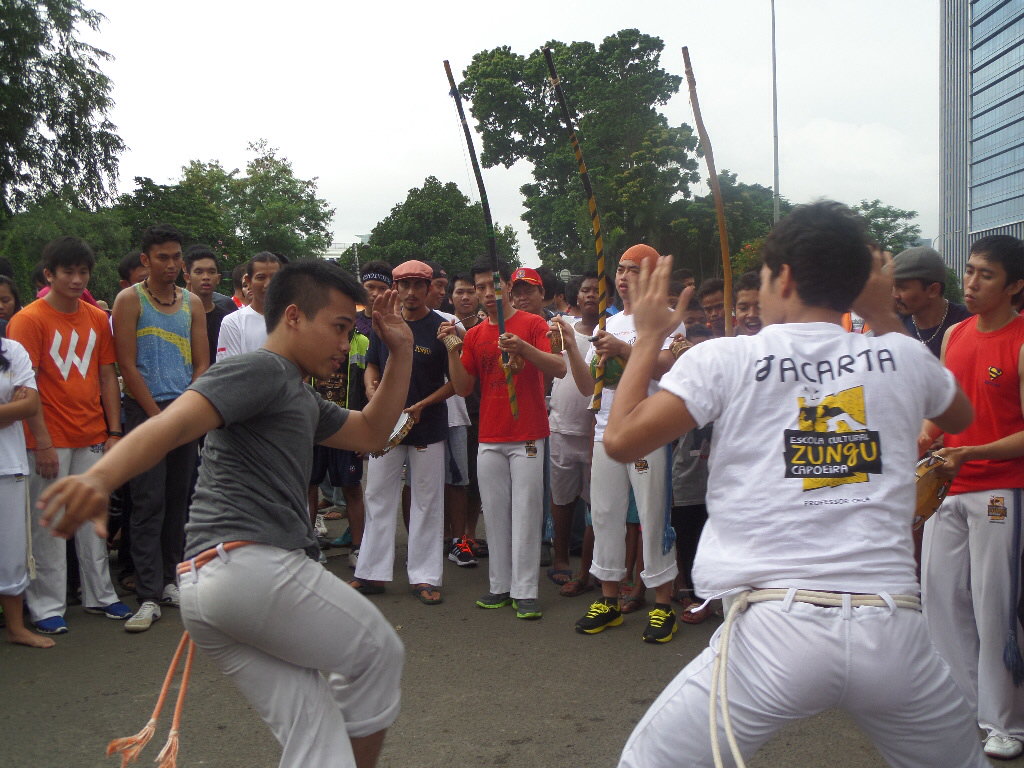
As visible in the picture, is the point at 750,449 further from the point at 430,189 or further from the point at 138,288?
the point at 430,189

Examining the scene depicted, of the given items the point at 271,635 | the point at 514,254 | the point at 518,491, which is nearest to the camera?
the point at 271,635

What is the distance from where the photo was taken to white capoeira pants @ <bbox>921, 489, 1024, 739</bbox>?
3.96 meters

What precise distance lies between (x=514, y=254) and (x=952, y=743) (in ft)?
186

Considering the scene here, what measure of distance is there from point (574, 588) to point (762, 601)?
4364 millimetres

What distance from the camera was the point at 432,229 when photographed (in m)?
50.5

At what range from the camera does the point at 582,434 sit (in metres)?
6.72

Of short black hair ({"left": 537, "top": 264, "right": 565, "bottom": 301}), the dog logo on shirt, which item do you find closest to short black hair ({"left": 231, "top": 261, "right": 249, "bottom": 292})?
short black hair ({"left": 537, "top": 264, "right": 565, "bottom": 301})

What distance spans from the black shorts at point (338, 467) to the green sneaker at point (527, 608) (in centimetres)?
173

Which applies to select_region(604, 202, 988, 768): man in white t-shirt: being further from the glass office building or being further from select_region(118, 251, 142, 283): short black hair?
the glass office building

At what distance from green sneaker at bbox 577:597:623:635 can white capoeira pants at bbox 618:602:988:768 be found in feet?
11.1

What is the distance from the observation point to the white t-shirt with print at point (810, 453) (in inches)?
88.9

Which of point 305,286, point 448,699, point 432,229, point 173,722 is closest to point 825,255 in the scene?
point 305,286

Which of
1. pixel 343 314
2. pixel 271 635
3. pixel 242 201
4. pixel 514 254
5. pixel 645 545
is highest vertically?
pixel 242 201

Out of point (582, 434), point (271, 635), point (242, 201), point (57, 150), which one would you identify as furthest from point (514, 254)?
point (271, 635)
